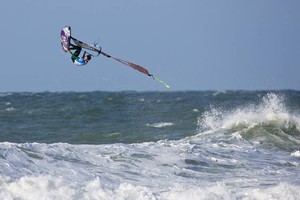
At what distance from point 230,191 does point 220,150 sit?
4333 millimetres

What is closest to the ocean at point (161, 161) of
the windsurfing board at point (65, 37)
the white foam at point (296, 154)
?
the white foam at point (296, 154)

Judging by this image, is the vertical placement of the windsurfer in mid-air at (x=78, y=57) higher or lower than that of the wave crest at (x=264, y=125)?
higher

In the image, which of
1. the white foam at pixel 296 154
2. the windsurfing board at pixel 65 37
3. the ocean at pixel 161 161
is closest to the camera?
the ocean at pixel 161 161

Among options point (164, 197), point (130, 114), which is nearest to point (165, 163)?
point (164, 197)

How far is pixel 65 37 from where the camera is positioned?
12695 mm

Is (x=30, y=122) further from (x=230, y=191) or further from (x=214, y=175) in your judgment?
(x=230, y=191)

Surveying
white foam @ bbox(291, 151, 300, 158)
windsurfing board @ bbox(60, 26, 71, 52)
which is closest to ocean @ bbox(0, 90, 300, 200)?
white foam @ bbox(291, 151, 300, 158)

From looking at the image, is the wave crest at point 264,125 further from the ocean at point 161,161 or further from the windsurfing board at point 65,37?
the windsurfing board at point 65,37

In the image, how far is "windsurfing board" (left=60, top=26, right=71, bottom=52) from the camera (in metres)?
12.6

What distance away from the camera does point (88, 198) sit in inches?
361

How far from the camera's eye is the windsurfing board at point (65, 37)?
1265 cm

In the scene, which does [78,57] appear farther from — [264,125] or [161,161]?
[264,125]

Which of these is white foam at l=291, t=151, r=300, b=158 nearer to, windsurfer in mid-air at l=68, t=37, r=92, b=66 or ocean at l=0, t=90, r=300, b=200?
ocean at l=0, t=90, r=300, b=200

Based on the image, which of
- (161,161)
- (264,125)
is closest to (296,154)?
(161,161)
